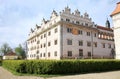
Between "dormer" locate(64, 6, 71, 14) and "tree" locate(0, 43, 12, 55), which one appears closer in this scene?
"dormer" locate(64, 6, 71, 14)

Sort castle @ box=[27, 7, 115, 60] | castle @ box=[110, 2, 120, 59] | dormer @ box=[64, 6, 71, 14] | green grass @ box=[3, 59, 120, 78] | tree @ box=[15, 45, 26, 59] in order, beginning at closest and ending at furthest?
1. green grass @ box=[3, 59, 120, 78]
2. castle @ box=[110, 2, 120, 59]
3. castle @ box=[27, 7, 115, 60]
4. dormer @ box=[64, 6, 71, 14]
5. tree @ box=[15, 45, 26, 59]

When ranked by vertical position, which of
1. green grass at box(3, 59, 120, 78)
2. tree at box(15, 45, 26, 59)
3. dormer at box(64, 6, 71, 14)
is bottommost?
green grass at box(3, 59, 120, 78)

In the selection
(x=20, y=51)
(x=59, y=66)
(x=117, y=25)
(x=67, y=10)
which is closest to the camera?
(x=59, y=66)

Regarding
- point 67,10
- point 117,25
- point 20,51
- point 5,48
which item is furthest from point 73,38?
point 5,48

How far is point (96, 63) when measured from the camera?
736 inches

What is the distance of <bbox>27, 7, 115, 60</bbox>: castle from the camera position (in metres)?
34.8

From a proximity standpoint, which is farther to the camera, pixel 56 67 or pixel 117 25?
pixel 117 25

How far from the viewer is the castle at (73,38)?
1372 inches

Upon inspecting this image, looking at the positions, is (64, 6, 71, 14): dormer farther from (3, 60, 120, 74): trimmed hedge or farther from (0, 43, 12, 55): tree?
(0, 43, 12, 55): tree

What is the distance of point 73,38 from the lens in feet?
119

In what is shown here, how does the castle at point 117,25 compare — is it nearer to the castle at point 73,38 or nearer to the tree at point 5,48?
the castle at point 73,38

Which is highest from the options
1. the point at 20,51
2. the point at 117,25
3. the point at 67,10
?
the point at 67,10

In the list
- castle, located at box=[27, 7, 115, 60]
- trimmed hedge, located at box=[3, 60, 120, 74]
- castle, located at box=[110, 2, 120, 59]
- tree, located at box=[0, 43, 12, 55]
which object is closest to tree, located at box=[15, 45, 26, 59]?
tree, located at box=[0, 43, 12, 55]

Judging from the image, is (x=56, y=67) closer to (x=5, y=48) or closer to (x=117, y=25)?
(x=117, y=25)
